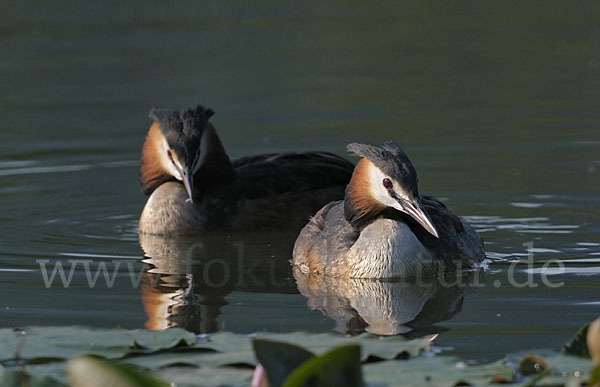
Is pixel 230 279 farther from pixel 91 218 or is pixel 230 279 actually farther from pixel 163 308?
pixel 91 218

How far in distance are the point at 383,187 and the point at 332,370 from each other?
4479mm

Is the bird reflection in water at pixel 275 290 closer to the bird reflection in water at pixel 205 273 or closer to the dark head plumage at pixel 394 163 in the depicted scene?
the bird reflection in water at pixel 205 273

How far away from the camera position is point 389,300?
8938 millimetres

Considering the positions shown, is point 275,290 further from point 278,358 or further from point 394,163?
point 278,358

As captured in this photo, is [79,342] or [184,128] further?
[184,128]

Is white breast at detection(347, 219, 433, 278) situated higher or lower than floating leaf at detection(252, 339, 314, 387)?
higher

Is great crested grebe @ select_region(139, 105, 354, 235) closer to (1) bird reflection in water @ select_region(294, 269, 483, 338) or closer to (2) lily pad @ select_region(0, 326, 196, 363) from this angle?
(1) bird reflection in water @ select_region(294, 269, 483, 338)

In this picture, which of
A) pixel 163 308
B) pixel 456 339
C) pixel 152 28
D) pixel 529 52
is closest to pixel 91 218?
pixel 163 308

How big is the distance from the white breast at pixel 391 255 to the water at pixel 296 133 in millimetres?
205

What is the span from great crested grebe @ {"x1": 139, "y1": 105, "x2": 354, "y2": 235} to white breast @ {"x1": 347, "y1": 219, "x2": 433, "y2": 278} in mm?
2645

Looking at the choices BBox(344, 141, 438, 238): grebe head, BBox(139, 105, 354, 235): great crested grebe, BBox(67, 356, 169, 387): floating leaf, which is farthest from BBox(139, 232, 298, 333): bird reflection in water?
BBox(67, 356, 169, 387): floating leaf

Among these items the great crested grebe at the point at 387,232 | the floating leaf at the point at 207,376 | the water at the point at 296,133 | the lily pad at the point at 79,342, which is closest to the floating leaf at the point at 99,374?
the floating leaf at the point at 207,376

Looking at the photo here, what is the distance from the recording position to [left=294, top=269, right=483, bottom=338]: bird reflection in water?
26.8 feet

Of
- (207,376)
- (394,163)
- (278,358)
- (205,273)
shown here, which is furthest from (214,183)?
(278,358)
